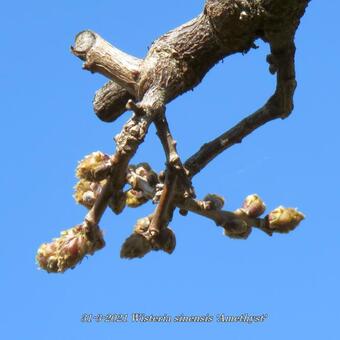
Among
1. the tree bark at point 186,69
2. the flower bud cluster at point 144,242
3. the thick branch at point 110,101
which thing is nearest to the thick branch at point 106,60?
the tree bark at point 186,69

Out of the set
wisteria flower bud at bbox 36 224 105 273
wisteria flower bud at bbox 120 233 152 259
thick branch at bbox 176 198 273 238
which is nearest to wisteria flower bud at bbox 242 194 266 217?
thick branch at bbox 176 198 273 238

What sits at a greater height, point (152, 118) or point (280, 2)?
point (280, 2)

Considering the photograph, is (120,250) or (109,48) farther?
(109,48)

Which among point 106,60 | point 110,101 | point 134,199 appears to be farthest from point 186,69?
point 134,199

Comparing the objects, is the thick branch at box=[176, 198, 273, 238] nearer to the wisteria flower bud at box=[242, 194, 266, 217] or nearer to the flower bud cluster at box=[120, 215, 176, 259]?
the wisteria flower bud at box=[242, 194, 266, 217]

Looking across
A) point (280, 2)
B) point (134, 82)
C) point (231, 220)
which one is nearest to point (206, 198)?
point (231, 220)

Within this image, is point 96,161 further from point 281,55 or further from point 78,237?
point 281,55

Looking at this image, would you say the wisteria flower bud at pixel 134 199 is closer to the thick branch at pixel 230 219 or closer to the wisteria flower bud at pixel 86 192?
the wisteria flower bud at pixel 86 192
